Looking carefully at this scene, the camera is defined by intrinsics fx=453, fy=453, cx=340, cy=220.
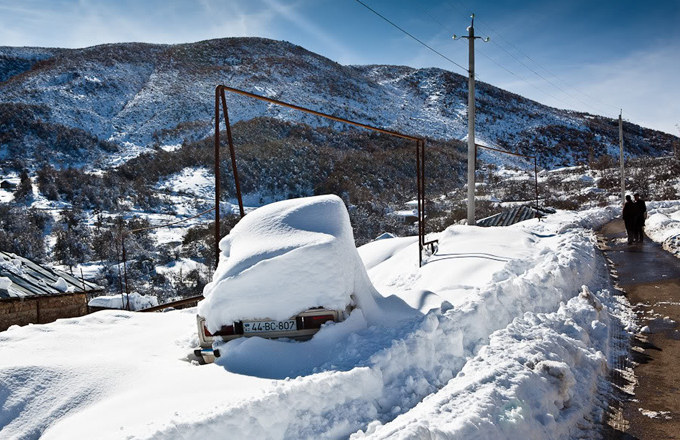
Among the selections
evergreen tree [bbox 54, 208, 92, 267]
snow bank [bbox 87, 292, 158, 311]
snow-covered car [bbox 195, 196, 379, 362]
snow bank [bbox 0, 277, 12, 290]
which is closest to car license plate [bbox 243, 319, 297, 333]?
Answer: snow-covered car [bbox 195, 196, 379, 362]

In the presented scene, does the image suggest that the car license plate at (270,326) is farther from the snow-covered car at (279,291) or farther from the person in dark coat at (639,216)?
the person in dark coat at (639,216)

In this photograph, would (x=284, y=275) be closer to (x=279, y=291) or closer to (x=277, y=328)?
(x=279, y=291)

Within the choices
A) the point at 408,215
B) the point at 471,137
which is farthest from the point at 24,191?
the point at 471,137

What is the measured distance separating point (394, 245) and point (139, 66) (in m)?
79.9

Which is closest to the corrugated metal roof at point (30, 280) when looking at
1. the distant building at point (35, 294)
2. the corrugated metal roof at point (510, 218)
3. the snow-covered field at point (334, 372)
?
the distant building at point (35, 294)

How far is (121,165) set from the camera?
42781 millimetres

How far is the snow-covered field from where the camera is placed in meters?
3.42

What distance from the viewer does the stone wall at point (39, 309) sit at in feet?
28.3

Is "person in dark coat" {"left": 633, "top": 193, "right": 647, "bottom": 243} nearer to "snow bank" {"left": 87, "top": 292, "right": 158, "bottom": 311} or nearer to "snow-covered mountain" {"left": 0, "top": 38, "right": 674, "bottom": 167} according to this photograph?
"snow bank" {"left": 87, "top": 292, "right": 158, "bottom": 311}

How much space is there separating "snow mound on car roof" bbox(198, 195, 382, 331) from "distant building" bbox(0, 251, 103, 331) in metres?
5.89

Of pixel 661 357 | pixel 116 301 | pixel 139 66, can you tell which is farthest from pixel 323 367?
pixel 139 66

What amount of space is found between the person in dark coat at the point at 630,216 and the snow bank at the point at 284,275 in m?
13.1

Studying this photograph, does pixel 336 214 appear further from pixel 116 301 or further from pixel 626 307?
pixel 116 301

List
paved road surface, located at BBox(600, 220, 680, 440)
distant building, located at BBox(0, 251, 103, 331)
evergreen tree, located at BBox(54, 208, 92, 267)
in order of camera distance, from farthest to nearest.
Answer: evergreen tree, located at BBox(54, 208, 92, 267) → distant building, located at BBox(0, 251, 103, 331) → paved road surface, located at BBox(600, 220, 680, 440)
